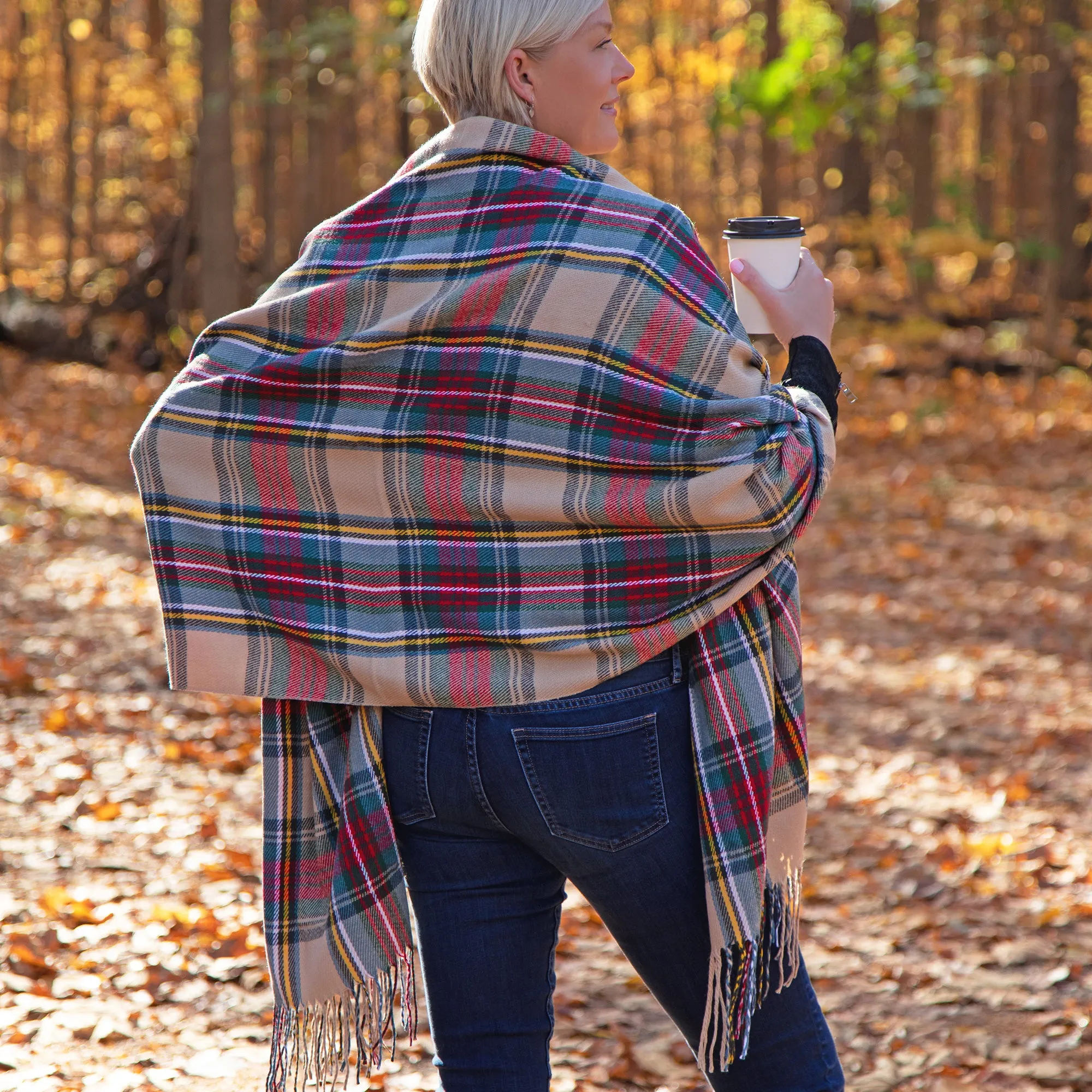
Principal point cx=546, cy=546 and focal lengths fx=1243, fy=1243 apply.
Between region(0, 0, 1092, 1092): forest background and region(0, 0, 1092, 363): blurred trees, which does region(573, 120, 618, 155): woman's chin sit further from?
region(0, 0, 1092, 363): blurred trees

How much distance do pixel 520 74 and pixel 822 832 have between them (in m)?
3.66

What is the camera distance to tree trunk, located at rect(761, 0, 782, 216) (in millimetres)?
14023

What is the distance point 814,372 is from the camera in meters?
1.58

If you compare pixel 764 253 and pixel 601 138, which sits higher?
pixel 601 138

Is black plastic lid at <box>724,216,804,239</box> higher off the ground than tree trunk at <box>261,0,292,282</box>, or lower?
lower

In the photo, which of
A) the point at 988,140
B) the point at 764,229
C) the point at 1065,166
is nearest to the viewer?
the point at 764,229

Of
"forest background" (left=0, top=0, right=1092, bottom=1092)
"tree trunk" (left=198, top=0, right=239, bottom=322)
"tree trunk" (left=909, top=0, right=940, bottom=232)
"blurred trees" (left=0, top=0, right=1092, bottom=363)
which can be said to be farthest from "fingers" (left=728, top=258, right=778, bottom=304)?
"tree trunk" (left=909, top=0, right=940, bottom=232)

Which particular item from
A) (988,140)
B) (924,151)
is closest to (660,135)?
(988,140)

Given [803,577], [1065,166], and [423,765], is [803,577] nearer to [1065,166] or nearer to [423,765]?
[423,765]

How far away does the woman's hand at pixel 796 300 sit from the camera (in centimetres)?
163

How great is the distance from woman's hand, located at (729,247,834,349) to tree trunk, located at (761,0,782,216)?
→ 42.1 ft

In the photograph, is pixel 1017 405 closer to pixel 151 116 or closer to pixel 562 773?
pixel 562 773

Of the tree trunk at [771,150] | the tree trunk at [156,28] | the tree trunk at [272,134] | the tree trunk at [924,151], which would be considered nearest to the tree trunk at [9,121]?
A: the tree trunk at [156,28]

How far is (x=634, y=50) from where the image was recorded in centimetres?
2381
